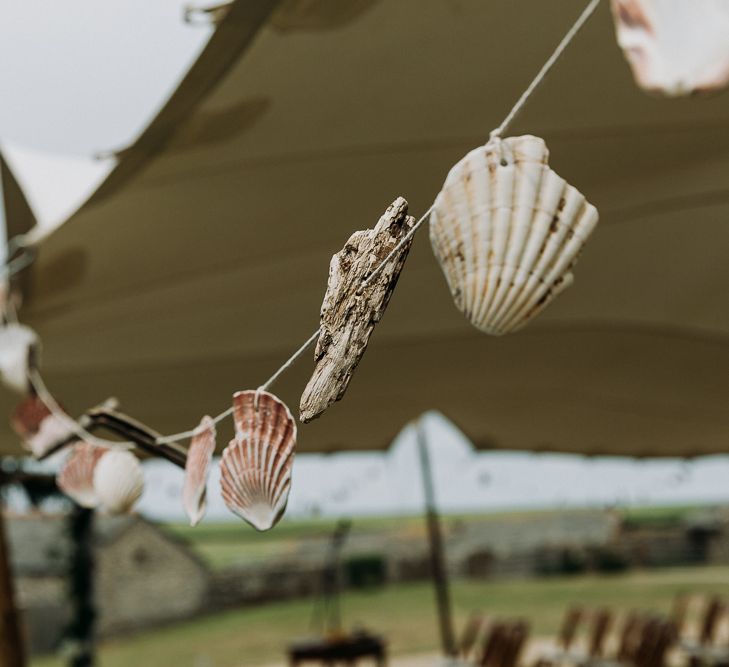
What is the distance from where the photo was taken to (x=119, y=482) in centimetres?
135

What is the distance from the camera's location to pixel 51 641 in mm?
9516

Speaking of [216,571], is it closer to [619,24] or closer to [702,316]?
[702,316]

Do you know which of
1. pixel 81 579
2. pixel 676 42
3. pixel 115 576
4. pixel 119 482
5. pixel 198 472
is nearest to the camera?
pixel 676 42

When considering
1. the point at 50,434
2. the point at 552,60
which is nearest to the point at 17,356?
the point at 50,434

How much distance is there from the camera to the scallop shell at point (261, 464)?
0.80 metres

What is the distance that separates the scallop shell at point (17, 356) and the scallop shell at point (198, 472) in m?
1.10

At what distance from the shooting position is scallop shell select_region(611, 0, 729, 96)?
1.81 feet

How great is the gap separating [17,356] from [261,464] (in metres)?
1.38

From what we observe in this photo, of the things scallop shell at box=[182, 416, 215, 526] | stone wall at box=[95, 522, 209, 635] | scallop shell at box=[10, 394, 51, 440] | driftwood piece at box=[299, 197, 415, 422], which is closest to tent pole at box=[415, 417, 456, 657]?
scallop shell at box=[10, 394, 51, 440]

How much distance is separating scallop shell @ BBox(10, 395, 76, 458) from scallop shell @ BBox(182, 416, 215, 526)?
709mm

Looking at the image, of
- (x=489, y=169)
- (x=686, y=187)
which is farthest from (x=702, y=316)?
(x=489, y=169)

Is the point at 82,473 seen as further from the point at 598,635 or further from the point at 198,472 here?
the point at 598,635

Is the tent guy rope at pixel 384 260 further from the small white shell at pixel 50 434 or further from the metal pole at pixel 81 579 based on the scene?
the metal pole at pixel 81 579

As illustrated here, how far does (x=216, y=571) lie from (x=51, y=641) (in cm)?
215
